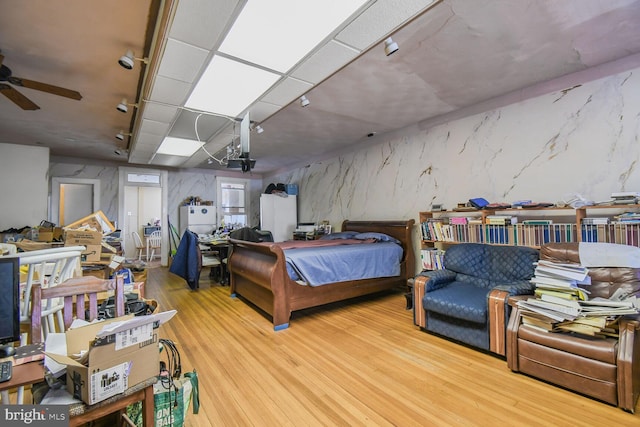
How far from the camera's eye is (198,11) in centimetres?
170

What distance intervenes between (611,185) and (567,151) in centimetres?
49

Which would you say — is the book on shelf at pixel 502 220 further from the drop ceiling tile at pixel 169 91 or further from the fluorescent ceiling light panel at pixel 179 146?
the fluorescent ceiling light panel at pixel 179 146

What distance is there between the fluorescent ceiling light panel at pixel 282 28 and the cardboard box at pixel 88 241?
7.62 ft

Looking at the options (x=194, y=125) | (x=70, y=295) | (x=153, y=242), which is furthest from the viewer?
(x=153, y=242)

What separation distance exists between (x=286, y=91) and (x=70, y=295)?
7.91ft

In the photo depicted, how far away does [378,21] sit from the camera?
1821mm

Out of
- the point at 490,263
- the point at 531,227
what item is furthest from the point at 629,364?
the point at 531,227

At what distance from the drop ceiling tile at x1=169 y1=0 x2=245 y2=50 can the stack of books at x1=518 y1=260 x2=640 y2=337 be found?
9.42 feet

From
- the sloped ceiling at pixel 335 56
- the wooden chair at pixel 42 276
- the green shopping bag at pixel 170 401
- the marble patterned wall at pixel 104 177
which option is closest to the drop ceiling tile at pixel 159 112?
the sloped ceiling at pixel 335 56

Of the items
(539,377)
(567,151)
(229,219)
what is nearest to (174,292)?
(229,219)

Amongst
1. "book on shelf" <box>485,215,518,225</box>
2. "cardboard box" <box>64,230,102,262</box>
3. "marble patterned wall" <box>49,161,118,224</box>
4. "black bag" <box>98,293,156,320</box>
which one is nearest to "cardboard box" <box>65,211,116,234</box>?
"cardboard box" <box>64,230,102,262</box>

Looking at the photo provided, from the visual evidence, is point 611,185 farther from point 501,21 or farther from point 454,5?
point 454,5
